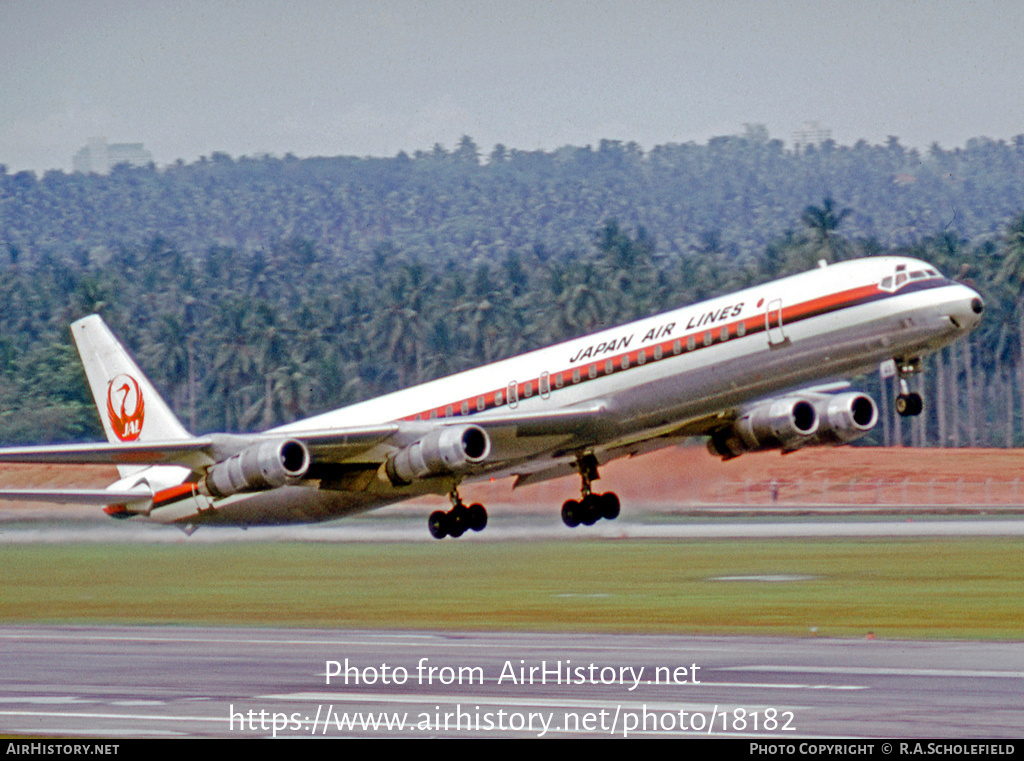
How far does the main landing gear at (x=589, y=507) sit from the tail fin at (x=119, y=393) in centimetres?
1331

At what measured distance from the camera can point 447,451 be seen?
40.5m

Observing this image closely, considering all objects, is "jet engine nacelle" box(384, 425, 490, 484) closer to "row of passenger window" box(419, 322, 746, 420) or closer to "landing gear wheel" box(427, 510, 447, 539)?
"row of passenger window" box(419, 322, 746, 420)

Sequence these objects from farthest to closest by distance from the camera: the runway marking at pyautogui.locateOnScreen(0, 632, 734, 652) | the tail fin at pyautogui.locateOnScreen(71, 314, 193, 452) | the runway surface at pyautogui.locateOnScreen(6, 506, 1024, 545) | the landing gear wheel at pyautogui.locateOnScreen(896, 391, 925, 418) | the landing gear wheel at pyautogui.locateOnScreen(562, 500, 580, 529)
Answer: the runway surface at pyautogui.locateOnScreen(6, 506, 1024, 545), the tail fin at pyautogui.locateOnScreen(71, 314, 193, 452), the landing gear wheel at pyautogui.locateOnScreen(562, 500, 580, 529), the landing gear wheel at pyautogui.locateOnScreen(896, 391, 925, 418), the runway marking at pyautogui.locateOnScreen(0, 632, 734, 652)

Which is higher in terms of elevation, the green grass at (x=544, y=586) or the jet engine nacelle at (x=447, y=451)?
the jet engine nacelle at (x=447, y=451)

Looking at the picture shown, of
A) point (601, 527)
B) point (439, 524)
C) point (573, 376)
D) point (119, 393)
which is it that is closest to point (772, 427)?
point (573, 376)

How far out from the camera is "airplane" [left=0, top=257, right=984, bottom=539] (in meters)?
37.9

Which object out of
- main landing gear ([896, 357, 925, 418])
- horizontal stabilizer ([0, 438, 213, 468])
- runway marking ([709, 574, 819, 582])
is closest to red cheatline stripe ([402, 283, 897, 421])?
main landing gear ([896, 357, 925, 418])

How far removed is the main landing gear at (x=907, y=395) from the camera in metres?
35.4

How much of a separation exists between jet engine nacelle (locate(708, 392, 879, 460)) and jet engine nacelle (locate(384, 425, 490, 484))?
6.85m

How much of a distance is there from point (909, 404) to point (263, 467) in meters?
16.2

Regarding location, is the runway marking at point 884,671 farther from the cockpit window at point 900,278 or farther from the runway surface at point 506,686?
the cockpit window at point 900,278

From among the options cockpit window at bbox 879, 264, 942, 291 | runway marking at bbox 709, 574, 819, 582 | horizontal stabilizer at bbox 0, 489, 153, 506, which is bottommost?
runway marking at bbox 709, 574, 819, 582

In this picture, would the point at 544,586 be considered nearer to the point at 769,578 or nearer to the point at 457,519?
the point at 457,519

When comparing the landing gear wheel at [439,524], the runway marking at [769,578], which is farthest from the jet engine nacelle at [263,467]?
the runway marking at [769,578]
